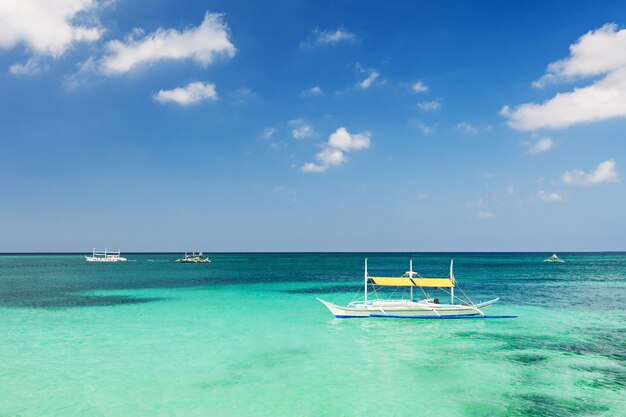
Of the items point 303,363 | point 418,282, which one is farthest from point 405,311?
point 303,363

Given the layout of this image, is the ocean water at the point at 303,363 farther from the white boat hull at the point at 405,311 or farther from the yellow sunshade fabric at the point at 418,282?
the yellow sunshade fabric at the point at 418,282

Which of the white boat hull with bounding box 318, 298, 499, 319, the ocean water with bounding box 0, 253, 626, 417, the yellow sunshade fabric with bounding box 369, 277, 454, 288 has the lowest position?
the ocean water with bounding box 0, 253, 626, 417

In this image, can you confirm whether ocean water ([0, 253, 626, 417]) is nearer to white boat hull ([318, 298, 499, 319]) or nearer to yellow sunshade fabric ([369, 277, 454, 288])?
white boat hull ([318, 298, 499, 319])

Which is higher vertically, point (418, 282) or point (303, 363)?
point (418, 282)

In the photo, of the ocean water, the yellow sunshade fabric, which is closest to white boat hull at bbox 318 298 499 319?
the ocean water

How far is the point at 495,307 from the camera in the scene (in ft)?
126

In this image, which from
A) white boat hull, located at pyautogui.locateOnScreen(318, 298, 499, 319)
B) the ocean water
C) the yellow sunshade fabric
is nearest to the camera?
the ocean water

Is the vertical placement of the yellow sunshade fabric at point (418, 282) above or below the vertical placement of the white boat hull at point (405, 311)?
above

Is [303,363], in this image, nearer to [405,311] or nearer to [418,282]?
[405,311]

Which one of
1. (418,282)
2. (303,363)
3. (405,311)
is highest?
(418,282)

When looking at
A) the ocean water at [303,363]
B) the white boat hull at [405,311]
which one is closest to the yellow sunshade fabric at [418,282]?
the white boat hull at [405,311]

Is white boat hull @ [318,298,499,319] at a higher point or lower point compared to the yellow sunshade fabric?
lower

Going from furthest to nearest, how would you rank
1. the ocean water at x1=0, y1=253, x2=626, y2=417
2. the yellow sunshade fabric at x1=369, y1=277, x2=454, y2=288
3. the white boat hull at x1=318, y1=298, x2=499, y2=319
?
the yellow sunshade fabric at x1=369, y1=277, x2=454, y2=288 → the white boat hull at x1=318, y1=298, x2=499, y2=319 → the ocean water at x1=0, y1=253, x2=626, y2=417

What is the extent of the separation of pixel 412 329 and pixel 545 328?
9264 millimetres
